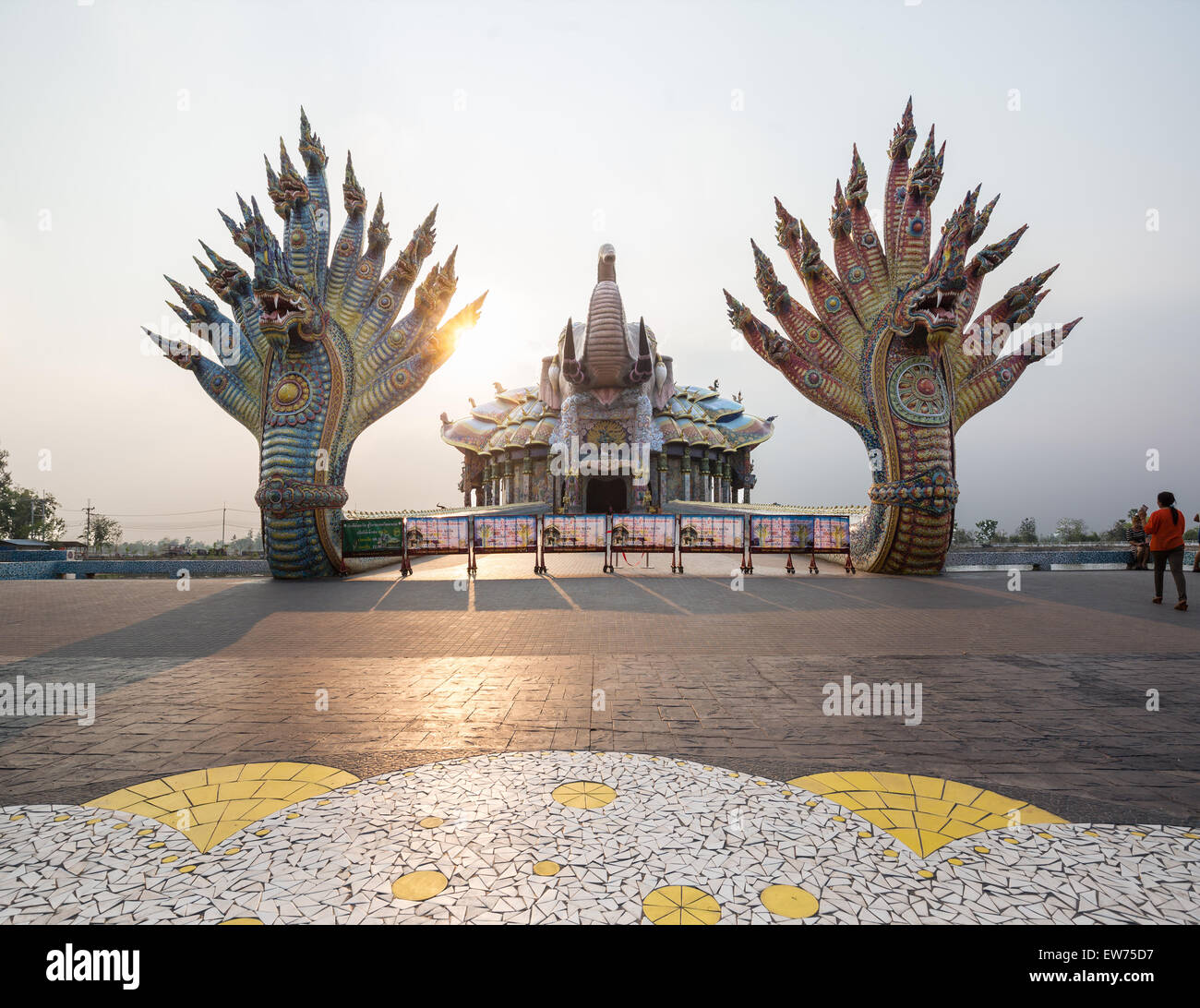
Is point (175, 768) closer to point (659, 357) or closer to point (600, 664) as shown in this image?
point (600, 664)

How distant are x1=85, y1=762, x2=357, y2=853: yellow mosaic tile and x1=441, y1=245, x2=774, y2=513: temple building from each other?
2343 cm

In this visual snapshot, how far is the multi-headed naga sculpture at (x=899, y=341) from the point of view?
13227 mm

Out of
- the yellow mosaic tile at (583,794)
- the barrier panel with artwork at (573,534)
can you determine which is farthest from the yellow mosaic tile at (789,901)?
the barrier panel with artwork at (573,534)

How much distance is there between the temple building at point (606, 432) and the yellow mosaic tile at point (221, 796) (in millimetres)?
23434

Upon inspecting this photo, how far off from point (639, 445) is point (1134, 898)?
25.4 meters

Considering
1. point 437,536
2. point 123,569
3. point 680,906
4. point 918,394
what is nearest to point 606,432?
point 437,536

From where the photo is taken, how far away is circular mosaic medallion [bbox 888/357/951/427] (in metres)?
13.4

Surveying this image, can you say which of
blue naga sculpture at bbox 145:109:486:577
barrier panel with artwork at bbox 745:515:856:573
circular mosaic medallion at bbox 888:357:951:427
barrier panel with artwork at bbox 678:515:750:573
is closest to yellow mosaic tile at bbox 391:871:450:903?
blue naga sculpture at bbox 145:109:486:577

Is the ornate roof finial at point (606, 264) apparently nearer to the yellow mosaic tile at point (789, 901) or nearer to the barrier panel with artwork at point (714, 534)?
the barrier panel with artwork at point (714, 534)

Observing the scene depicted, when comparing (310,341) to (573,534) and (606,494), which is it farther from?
(606,494)

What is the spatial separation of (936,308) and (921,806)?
13.0 meters

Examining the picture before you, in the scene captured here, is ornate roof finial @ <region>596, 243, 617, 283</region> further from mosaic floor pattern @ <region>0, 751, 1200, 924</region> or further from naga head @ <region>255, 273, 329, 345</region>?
mosaic floor pattern @ <region>0, 751, 1200, 924</region>

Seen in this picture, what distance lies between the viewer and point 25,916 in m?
1.89

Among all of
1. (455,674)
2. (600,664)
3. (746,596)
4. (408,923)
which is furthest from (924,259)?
(408,923)
